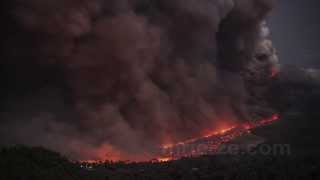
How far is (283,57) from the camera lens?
128 metres

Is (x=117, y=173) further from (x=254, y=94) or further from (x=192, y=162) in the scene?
(x=254, y=94)

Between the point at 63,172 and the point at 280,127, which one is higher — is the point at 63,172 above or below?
below

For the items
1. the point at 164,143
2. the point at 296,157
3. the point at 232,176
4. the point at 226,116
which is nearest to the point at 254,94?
the point at 226,116

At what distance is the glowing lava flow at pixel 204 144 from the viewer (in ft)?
119

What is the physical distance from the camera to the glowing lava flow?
119 feet

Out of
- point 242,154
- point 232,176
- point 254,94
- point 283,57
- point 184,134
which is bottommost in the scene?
point 232,176

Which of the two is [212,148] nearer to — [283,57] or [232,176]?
[232,176]

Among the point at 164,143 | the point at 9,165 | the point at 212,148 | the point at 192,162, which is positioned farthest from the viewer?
the point at 164,143

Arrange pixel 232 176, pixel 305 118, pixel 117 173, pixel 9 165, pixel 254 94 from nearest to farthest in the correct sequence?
pixel 9 165 < pixel 232 176 < pixel 117 173 < pixel 305 118 < pixel 254 94

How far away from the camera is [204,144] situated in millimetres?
39375

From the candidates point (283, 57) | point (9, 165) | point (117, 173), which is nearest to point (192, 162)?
point (117, 173)

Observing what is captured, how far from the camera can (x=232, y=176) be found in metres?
25.1

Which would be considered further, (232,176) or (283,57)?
(283,57)

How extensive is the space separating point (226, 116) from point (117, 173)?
22.8m
